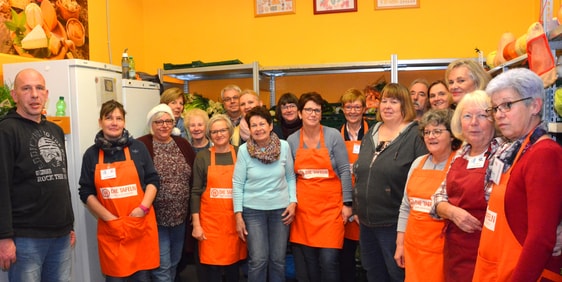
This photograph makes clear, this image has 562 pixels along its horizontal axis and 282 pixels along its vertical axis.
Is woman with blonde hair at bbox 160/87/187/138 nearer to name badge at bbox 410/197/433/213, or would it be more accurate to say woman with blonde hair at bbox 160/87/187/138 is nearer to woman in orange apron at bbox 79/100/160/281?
woman in orange apron at bbox 79/100/160/281

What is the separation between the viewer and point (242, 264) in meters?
3.59

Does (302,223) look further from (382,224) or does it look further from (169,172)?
(169,172)

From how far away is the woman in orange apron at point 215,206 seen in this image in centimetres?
300

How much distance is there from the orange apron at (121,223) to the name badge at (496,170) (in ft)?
6.88

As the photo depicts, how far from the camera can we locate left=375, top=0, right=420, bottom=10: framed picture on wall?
14.9 feet

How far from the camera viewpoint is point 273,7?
4871 mm

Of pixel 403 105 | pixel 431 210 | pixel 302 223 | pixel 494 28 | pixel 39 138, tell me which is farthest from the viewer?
pixel 494 28

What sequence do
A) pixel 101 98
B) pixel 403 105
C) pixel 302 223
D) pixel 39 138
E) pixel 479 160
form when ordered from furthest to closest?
1. pixel 101 98
2. pixel 302 223
3. pixel 403 105
4. pixel 39 138
5. pixel 479 160

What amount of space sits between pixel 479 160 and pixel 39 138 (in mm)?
2290

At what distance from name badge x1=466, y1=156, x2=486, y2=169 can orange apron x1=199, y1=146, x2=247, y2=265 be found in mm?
1646

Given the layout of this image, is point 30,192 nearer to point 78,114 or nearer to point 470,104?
point 78,114

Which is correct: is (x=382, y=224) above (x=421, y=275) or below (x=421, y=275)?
above

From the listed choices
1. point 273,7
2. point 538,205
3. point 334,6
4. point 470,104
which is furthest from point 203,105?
point 538,205

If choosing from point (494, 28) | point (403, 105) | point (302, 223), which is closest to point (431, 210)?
point (403, 105)
